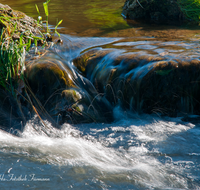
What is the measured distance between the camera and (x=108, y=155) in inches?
104

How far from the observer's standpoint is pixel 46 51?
4387 millimetres

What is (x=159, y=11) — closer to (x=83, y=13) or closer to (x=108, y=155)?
(x=83, y=13)

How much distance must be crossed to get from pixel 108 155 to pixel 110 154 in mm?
34

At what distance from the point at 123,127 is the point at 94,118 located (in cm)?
49

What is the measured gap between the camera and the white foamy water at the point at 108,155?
7.05ft

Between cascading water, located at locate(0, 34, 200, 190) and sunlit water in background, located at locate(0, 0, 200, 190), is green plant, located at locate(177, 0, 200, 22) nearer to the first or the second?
sunlit water in background, located at locate(0, 0, 200, 190)

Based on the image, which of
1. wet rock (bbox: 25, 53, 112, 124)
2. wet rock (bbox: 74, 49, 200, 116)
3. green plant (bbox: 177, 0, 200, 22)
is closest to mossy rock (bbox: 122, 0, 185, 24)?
green plant (bbox: 177, 0, 200, 22)

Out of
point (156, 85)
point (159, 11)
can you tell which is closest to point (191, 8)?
point (159, 11)

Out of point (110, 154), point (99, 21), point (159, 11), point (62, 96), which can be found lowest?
point (110, 154)

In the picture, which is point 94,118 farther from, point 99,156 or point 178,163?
point 178,163

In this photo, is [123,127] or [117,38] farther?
[117,38]

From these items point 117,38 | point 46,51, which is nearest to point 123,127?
point 46,51

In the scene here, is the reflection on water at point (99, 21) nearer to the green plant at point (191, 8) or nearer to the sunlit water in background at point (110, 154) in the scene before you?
the green plant at point (191, 8)

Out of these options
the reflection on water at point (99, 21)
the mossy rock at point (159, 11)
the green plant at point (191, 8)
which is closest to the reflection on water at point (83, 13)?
the reflection on water at point (99, 21)
